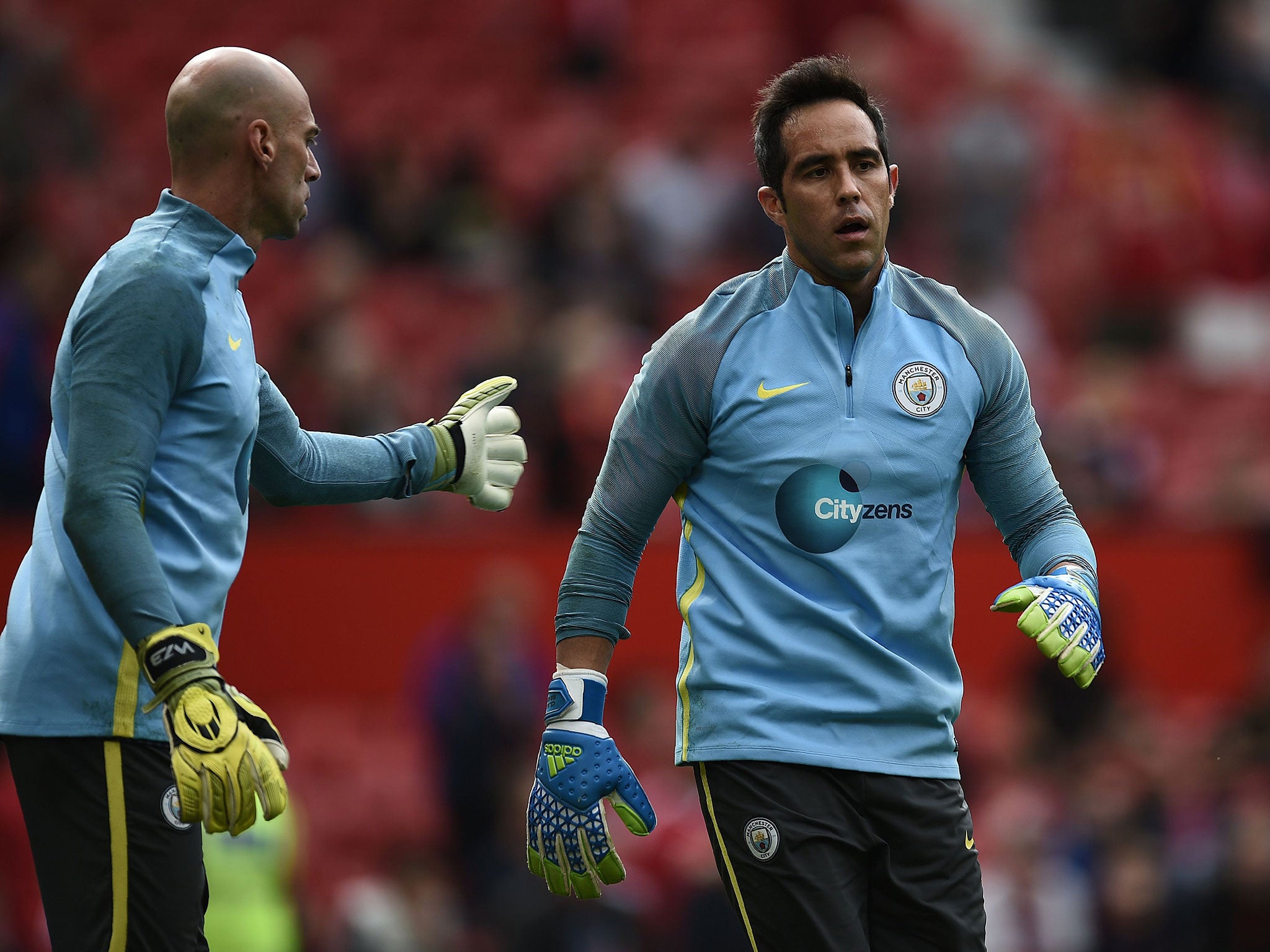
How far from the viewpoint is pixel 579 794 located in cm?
391

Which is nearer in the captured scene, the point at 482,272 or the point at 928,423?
the point at 928,423

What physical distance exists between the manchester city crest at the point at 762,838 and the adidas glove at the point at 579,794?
10.7 inches

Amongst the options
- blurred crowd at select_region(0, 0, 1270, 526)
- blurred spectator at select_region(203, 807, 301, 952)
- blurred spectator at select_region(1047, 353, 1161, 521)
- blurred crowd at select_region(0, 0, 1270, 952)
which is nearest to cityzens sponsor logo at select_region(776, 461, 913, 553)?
blurred spectator at select_region(203, 807, 301, 952)

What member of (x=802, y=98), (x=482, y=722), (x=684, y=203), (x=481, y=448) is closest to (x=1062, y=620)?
(x=802, y=98)

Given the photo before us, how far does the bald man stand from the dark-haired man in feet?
2.66

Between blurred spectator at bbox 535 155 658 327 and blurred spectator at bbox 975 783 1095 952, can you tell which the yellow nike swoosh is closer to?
blurred spectator at bbox 975 783 1095 952

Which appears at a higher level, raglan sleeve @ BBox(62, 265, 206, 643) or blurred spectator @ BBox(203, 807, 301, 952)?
raglan sleeve @ BBox(62, 265, 206, 643)

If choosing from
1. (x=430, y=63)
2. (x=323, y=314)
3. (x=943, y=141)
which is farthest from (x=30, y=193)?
(x=943, y=141)

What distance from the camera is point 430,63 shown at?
16.1 m

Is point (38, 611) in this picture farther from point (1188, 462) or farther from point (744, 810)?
point (1188, 462)

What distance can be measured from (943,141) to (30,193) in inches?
252

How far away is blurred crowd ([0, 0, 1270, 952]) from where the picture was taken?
8.62 m

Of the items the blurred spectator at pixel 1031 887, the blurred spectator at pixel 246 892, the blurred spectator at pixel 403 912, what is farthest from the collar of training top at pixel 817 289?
the blurred spectator at pixel 403 912

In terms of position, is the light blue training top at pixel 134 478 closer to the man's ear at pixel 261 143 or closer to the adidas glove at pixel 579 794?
the man's ear at pixel 261 143
